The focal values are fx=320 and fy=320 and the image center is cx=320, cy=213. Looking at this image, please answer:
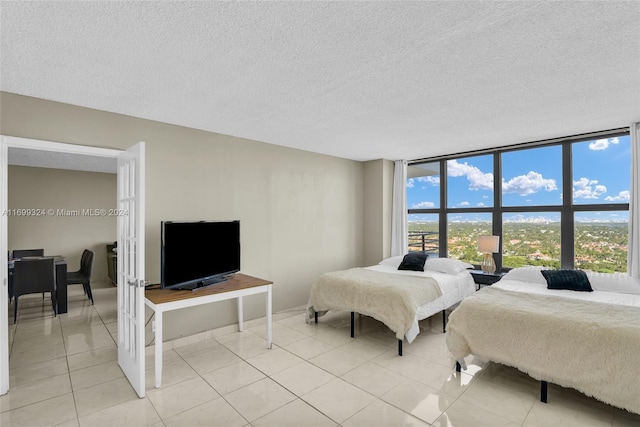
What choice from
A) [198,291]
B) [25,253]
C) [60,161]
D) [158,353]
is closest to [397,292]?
[198,291]

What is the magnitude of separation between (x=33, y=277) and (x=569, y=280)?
6.68m

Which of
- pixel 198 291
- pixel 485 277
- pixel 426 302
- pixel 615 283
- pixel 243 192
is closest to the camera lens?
pixel 198 291

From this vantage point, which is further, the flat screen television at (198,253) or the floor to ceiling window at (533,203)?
the floor to ceiling window at (533,203)

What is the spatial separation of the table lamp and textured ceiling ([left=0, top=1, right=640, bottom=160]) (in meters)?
1.52

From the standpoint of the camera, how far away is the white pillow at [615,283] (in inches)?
124

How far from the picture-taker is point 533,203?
432cm

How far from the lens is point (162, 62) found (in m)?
2.11

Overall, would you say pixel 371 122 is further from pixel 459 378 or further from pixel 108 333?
pixel 108 333

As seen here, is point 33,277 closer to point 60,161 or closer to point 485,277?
point 60,161

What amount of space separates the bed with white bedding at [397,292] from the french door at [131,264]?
2102mm

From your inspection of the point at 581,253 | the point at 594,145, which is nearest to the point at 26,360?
the point at 581,253

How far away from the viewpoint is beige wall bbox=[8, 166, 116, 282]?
20.1 feet

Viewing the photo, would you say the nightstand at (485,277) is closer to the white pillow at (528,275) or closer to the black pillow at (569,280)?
the white pillow at (528,275)

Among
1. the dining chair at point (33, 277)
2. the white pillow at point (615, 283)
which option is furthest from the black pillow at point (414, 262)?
the dining chair at point (33, 277)
